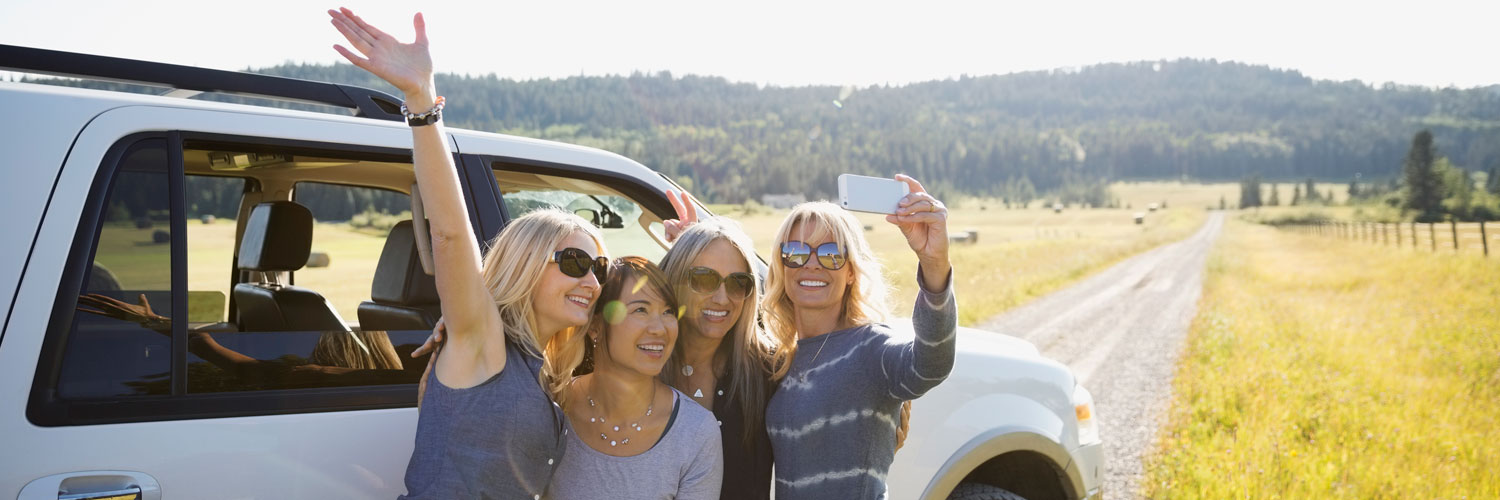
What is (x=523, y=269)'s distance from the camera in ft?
6.68

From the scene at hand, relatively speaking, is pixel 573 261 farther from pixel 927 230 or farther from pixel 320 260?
pixel 320 260

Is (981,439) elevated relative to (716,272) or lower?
lower

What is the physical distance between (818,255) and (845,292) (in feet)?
0.57

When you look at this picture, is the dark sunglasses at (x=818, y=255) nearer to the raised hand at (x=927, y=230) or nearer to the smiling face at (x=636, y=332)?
the raised hand at (x=927, y=230)

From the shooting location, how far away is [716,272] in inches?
90.7

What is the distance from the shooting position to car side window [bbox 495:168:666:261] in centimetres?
300

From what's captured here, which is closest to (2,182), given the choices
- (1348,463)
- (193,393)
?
(193,393)

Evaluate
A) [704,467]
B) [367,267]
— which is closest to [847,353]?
[704,467]

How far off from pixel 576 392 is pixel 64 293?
102cm

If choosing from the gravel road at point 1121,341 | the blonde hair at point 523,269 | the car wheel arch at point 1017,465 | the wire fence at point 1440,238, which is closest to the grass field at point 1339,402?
the gravel road at point 1121,341

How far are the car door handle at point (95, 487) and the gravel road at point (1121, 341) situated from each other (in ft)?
17.7

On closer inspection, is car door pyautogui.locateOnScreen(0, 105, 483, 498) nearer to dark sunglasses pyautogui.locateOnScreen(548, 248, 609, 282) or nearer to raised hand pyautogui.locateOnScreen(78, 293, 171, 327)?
raised hand pyautogui.locateOnScreen(78, 293, 171, 327)

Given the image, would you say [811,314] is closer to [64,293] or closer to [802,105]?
[64,293]

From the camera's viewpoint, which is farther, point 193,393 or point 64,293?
point 193,393
